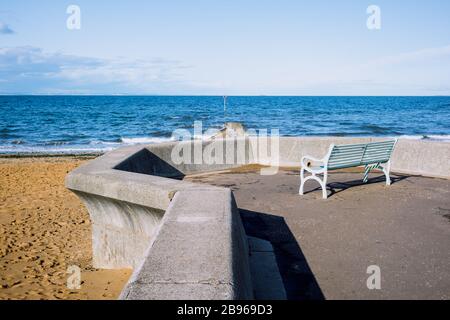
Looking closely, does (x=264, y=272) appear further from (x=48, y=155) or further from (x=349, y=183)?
(x=48, y=155)

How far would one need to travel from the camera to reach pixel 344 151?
265 inches

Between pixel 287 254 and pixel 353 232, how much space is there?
1.09 meters

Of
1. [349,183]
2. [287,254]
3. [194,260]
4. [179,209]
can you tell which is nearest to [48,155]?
[349,183]

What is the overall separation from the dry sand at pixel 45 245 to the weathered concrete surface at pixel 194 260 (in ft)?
7.47

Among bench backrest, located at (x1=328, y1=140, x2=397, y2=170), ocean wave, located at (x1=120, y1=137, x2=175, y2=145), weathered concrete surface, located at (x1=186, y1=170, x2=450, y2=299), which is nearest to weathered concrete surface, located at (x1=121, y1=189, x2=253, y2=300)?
weathered concrete surface, located at (x1=186, y1=170, x2=450, y2=299)

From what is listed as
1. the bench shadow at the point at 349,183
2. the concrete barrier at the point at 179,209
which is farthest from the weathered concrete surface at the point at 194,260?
the bench shadow at the point at 349,183

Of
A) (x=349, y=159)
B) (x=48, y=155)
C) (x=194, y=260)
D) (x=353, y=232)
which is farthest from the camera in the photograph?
(x=48, y=155)

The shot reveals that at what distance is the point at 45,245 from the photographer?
7543 mm

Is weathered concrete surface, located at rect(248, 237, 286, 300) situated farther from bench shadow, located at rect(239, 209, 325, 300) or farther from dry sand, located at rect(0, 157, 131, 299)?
dry sand, located at rect(0, 157, 131, 299)

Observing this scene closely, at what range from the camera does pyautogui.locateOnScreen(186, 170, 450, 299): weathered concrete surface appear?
354cm

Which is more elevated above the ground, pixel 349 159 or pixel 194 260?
pixel 349 159

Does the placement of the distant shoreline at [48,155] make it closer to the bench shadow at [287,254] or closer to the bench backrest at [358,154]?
the bench backrest at [358,154]

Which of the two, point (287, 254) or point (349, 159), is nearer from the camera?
point (287, 254)
